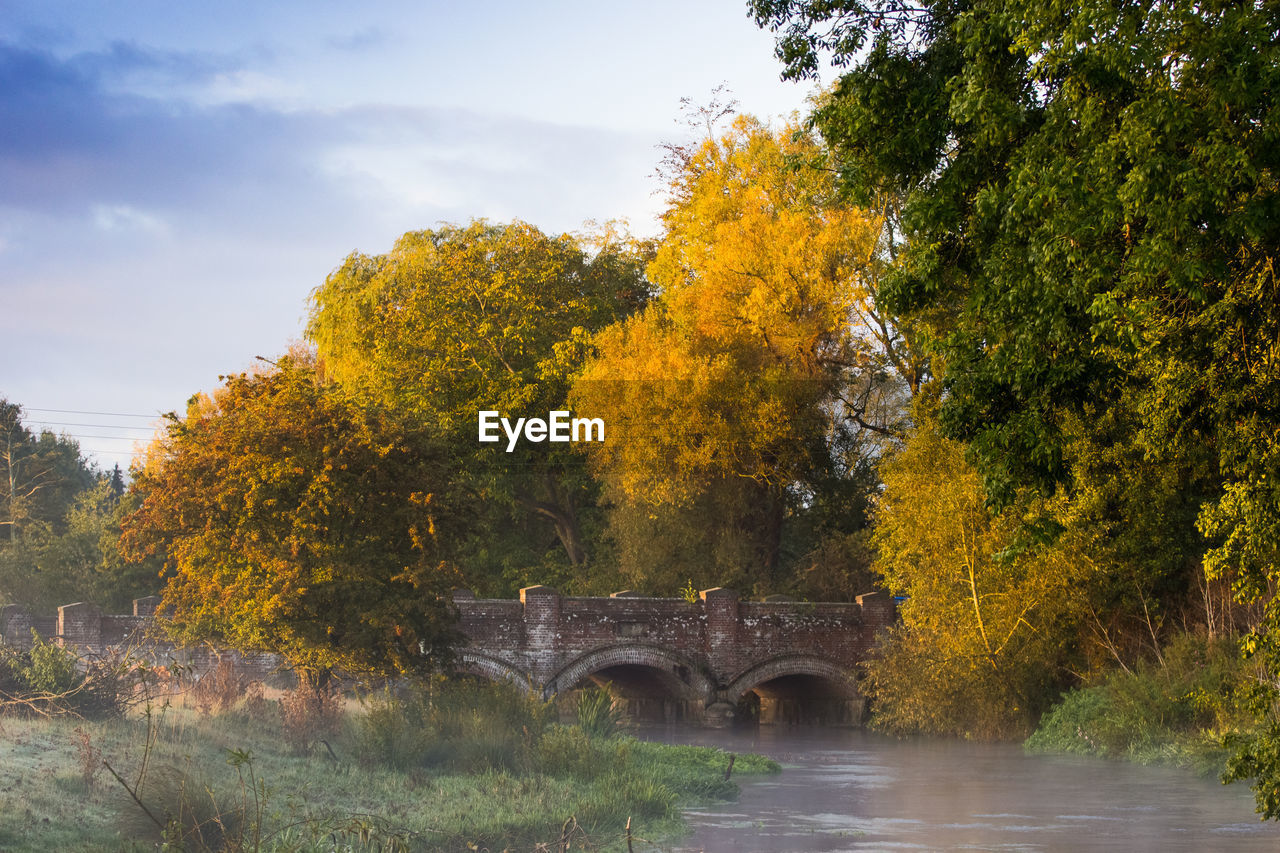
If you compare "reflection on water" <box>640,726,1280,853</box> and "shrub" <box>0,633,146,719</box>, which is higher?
"shrub" <box>0,633,146,719</box>

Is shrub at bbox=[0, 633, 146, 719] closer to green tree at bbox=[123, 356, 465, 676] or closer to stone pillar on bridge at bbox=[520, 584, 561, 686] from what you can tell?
green tree at bbox=[123, 356, 465, 676]

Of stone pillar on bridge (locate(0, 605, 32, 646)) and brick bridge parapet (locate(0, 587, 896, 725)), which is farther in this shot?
brick bridge parapet (locate(0, 587, 896, 725))

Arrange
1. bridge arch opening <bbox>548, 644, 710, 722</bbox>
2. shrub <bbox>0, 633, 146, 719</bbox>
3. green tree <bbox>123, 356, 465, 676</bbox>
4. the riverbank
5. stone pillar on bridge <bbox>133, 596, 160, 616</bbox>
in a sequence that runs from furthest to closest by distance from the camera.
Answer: bridge arch opening <bbox>548, 644, 710, 722</bbox>, stone pillar on bridge <bbox>133, 596, 160, 616</bbox>, the riverbank, green tree <bbox>123, 356, 465, 676</bbox>, shrub <bbox>0, 633, 146, 719</bbox>

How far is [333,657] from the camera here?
65.9 ft

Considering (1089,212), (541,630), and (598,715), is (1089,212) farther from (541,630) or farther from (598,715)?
(541,630)

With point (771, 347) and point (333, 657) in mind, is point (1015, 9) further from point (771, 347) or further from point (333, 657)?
point (771, 347)

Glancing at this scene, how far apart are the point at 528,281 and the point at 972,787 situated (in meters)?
23.9

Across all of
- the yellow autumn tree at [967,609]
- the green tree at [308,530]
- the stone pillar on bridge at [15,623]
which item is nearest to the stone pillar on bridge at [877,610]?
the yellow autumn tree at [967,609]

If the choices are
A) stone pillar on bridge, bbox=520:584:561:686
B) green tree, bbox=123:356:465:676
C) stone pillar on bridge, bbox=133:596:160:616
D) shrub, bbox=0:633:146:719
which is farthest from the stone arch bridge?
shrub, bbox=0:633:146:719

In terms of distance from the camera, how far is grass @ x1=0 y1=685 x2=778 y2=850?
11.4m

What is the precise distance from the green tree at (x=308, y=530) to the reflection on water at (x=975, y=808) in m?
5.51

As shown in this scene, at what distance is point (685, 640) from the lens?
34375 mm

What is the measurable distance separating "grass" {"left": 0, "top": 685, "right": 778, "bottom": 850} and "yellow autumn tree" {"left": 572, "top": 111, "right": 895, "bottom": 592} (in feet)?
47.0

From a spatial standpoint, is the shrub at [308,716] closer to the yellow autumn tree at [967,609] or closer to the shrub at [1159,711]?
the yellow autumn tree at [967,609]
